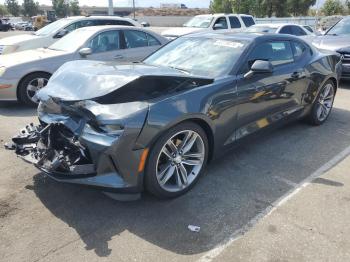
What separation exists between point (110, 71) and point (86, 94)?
20.2 inches

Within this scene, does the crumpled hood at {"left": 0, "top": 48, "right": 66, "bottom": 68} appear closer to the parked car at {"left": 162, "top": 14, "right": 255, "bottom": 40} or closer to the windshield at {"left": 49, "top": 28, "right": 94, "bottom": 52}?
the windshield at {"left": 49, "top": 28, "right": 94, "bottom": 52}

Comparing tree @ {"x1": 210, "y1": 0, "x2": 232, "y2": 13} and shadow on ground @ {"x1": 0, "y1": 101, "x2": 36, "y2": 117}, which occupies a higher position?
tree @ {"x1": 210, "y1": 0, "x2": 232, "y2": 13}

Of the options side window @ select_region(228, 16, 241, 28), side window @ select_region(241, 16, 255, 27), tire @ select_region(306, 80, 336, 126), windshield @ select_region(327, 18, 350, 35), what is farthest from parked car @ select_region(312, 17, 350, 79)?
side window @ select_region(241, 16, 255, 27)

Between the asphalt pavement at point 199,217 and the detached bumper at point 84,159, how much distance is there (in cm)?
37

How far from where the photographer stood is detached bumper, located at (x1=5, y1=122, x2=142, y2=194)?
117 inches

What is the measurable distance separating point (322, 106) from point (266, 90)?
6.32 feet

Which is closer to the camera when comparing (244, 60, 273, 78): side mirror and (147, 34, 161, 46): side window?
(244, 60, 273, 78): side mirror

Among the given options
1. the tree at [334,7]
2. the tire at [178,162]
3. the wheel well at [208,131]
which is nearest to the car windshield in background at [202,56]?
the wheel well at [208,131]

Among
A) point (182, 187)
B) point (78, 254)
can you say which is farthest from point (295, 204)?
point (78, 254)

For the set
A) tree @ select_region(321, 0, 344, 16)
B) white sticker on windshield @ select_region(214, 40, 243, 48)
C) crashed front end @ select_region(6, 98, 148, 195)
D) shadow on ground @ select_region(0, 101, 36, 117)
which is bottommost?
shadow on ground @ select_region(0, 101, 36, 117)

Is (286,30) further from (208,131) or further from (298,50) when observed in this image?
(208,131)

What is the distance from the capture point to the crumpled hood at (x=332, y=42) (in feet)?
28.7

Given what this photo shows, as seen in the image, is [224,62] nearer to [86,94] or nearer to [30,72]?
[86,94]

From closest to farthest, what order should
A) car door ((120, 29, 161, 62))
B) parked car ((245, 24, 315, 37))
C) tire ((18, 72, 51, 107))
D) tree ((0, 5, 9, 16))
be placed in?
tire ((18, 72, 51, 107)), car door ((120, 29, 161, 62)), parked car ((245, 24, 315, 37)), tree ((0, 5, 9, 16))
